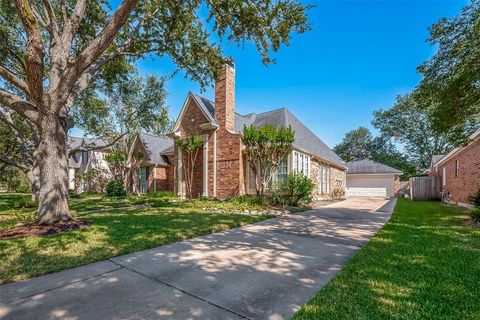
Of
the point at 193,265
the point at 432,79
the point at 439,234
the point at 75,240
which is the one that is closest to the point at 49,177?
the point at 75,240

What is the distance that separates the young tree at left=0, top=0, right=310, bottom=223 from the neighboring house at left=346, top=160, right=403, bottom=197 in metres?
22.6

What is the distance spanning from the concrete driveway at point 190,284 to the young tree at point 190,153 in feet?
31.7

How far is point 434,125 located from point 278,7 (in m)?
7.08

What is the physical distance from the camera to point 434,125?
29.0 ft

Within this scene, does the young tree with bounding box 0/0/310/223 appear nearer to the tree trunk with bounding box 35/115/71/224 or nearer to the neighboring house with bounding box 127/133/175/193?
the tree trunk with bounding box 35/115/71/224

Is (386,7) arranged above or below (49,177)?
above

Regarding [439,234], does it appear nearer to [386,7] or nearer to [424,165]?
[386,7]

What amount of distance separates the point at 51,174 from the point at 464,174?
18.4 m

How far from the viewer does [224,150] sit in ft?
46.1

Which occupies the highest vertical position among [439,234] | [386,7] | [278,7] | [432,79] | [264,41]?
[386,7]

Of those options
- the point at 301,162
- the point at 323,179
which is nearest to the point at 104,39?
the point at 301,162

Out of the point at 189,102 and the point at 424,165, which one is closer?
the point at 189,102

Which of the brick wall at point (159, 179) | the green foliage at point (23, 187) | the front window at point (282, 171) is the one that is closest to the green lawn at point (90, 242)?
the front window at point (282, 171)

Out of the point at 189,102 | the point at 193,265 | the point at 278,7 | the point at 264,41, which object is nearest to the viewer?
the point at 193,265
